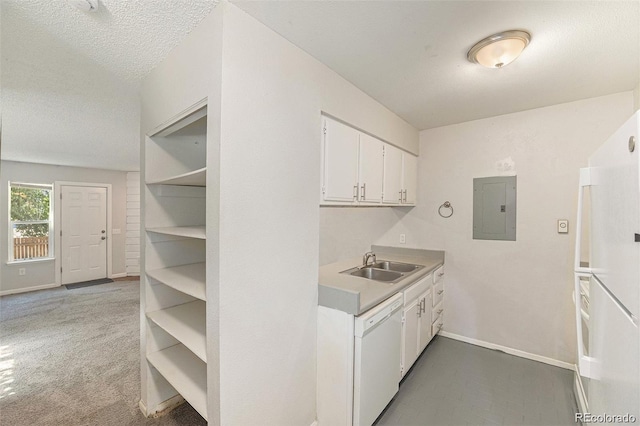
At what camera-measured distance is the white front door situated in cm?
530

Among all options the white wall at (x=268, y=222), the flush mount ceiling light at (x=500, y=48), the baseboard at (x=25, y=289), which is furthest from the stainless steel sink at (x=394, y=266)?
the baseboard at (x=25, y=289)

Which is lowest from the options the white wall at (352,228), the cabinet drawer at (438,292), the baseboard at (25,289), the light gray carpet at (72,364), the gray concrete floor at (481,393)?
the light gray carpet at (72,364)

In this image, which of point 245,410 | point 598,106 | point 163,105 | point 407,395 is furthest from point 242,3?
point 598,106

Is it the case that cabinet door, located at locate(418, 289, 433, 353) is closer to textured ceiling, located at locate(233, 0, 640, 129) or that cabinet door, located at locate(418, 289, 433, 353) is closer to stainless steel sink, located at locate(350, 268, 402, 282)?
stainless steel sink, located at locate(350, 268, 402, 282)

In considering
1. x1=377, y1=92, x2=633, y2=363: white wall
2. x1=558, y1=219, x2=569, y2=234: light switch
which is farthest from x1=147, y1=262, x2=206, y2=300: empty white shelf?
x1=558, y1=219, x2=569, y2=234: light switch

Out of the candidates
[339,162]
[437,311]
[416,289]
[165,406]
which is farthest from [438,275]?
[165,406]

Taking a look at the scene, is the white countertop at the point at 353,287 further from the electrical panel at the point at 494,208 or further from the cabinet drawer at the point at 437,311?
the electrical panel at the point at 494,208

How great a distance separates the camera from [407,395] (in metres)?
2.11

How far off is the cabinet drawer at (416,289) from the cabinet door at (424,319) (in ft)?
0.23

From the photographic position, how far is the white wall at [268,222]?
1280mm

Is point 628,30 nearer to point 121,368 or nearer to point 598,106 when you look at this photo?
point 598,106

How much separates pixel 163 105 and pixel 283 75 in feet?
2.74

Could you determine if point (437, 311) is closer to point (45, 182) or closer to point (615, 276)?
point (615, 276)

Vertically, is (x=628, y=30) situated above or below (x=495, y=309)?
above
